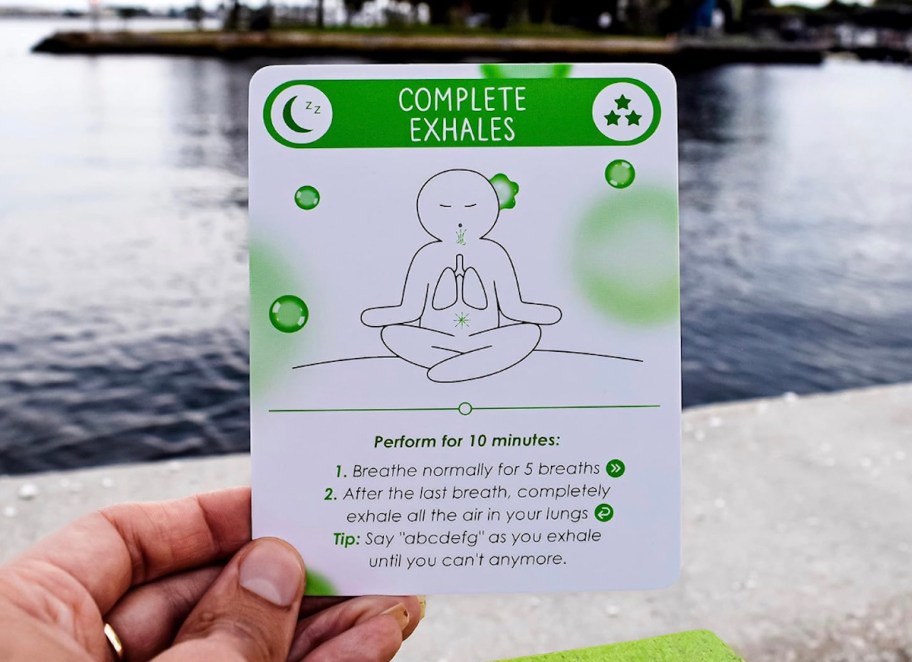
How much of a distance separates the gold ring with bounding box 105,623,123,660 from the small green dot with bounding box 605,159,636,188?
2.91 feet

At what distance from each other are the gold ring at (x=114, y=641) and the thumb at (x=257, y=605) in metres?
0.11

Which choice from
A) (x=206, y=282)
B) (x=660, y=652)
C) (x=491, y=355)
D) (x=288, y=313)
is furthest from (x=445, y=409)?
(x=206, y=282)

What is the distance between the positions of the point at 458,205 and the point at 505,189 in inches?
2.5

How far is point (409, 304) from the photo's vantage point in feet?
3.90

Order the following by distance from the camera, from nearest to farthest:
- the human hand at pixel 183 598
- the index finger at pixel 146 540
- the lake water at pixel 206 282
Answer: the human hand at pixel 183 598
the index finger at pixel 146 540
the lake water at pixel 206 282

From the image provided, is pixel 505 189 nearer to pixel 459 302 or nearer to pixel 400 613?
pixel 459 302

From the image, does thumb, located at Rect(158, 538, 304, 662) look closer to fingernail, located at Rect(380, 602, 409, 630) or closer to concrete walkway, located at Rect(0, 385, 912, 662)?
fingernail, located at Rect(380, 602, 409, 630)

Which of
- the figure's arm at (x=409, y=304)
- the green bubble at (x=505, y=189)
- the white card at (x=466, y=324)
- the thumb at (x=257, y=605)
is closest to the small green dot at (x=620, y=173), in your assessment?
the white card at (x=466, y=324)

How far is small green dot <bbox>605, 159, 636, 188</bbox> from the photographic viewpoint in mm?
1193

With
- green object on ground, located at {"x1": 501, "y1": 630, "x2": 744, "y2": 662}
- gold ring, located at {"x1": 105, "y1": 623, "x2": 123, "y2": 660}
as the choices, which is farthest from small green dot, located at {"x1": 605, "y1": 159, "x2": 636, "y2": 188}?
green object on ground, located at {"x1": 501, "y1": 630, "x2": 744, "y2": 662}

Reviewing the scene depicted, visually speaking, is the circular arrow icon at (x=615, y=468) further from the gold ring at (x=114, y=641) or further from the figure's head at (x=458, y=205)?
the gold ring at (x=114, y=641)

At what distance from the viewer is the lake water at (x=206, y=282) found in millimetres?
5527

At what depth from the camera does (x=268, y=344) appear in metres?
1.18

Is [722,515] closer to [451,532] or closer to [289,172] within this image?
[451,532]
